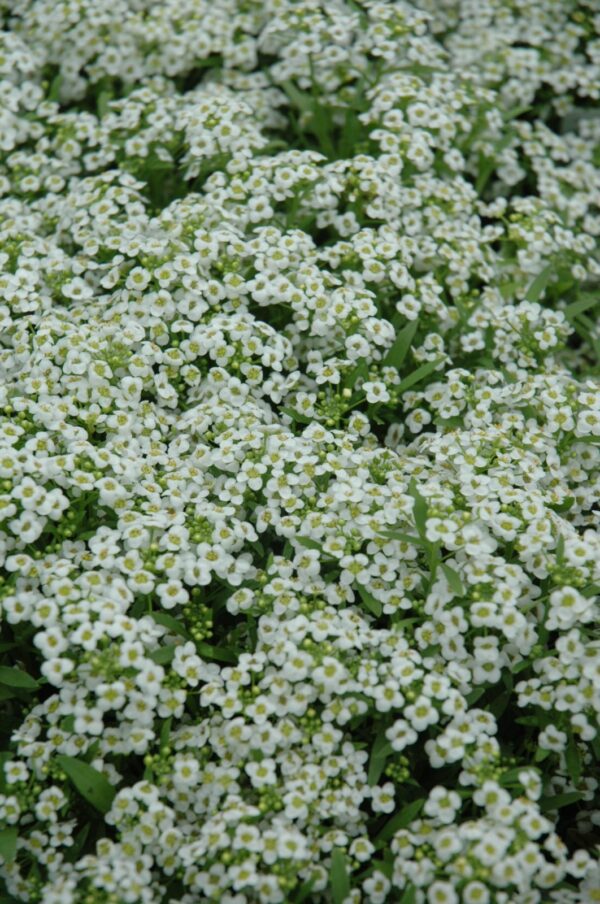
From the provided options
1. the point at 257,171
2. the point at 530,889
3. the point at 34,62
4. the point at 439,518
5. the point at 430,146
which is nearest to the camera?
the point at 530,889

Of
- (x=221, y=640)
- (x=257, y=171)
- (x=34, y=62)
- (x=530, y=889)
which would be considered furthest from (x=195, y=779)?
(x=34, y=62)

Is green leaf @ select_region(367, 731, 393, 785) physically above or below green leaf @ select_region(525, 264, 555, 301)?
below

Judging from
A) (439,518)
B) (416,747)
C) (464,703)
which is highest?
(439,518)

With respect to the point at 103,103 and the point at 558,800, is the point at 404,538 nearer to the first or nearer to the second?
the point at 558,800

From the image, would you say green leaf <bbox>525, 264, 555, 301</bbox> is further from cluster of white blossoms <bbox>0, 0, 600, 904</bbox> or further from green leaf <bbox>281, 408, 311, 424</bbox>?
green leaf <bbox>281, 408, 311, 424</bbox>

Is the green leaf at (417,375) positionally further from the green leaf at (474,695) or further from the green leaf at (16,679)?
the green leaf at (16,679)

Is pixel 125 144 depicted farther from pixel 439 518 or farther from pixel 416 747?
pixel 416 747

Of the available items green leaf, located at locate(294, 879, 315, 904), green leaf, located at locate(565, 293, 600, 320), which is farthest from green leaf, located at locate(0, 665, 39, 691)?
green leaf, located at locate(565, 293, 600, 320)
